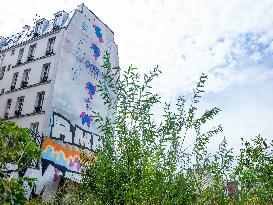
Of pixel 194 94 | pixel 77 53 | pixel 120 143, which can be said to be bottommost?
pixel 120 143

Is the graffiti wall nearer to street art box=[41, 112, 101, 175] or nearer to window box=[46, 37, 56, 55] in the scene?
street art box=[41, 112, 101, 175]

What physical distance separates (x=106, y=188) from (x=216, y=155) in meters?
4.64

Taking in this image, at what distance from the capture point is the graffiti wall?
34031 millimetres

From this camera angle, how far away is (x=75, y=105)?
38031 millimetres

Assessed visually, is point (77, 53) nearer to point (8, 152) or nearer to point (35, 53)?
point (35, 53)

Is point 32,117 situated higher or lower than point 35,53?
lower

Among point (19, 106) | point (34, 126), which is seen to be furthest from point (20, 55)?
point (34, 126)

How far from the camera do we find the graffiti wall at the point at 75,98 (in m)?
34.0

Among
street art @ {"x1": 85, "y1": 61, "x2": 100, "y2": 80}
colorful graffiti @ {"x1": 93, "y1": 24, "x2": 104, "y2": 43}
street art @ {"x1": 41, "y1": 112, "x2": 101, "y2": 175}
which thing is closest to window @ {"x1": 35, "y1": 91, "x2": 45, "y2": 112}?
street art @ {"x1": 41, "y1": 112, "x2": 101, "y2": 175}

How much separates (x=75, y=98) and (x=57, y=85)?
259cm

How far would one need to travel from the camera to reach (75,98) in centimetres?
3831

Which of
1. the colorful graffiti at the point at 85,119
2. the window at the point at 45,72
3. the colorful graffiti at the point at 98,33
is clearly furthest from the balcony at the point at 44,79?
the colorful graffiti at the point at 98,33

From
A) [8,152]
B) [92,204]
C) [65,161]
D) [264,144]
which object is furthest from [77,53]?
[8,152]

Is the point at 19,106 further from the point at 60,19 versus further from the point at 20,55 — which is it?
the point at 60,19
